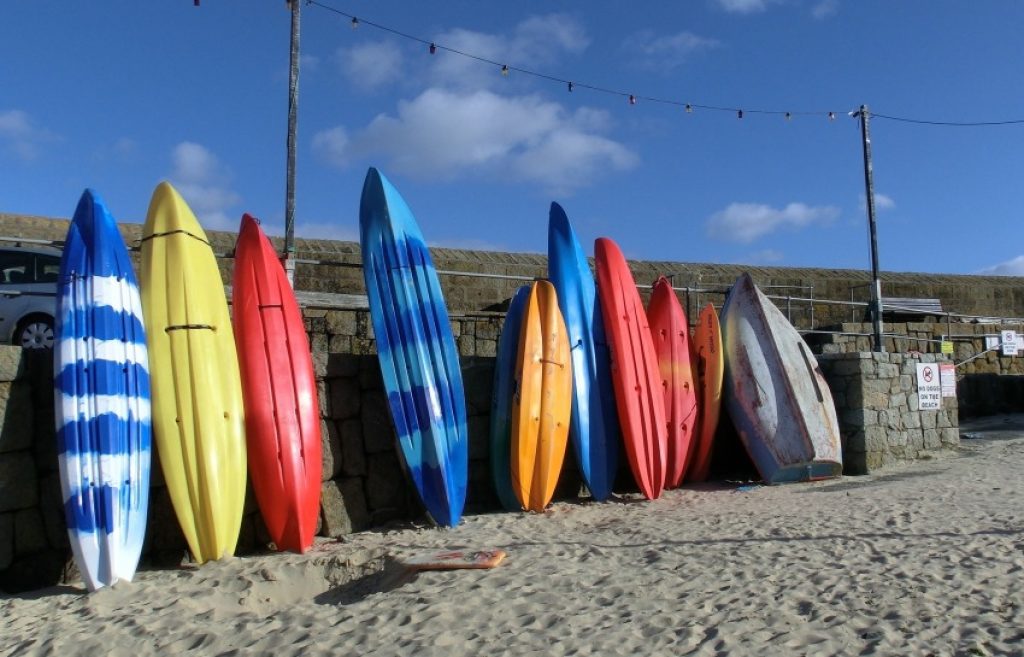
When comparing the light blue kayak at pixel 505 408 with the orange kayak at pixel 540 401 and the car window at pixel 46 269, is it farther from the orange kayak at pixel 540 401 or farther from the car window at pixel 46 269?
the car window at pixel 46 269

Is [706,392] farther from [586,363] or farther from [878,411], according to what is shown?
[878,411]

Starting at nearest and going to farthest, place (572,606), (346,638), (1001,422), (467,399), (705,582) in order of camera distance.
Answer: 1. (346,638)
2. (572,606)
3. (705,582)
4. (467,399)
5. (1001,422)

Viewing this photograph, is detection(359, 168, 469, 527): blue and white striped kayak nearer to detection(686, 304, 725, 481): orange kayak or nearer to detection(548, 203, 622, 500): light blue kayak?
detection(548, 203, 622, 500): light blue kayak

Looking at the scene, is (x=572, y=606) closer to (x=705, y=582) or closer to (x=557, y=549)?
(x=705, y=582)

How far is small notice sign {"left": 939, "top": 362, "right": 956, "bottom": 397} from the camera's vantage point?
26.5 feet

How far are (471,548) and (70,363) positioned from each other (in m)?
2.24

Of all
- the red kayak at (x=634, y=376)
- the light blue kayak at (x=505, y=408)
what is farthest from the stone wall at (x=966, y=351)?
the light blue kayak at (x=505, y=408)

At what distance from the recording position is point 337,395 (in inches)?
213

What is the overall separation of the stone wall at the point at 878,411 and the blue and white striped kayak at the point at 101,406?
5469 millimetres

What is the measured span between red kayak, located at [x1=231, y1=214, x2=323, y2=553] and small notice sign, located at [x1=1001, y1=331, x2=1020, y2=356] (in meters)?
→ 12.2

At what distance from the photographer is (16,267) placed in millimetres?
6551

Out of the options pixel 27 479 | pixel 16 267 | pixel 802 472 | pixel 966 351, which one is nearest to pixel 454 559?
pixel 27 479

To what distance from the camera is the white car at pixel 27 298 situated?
621cm

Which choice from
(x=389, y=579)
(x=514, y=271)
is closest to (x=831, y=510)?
(x=389, y=579)
